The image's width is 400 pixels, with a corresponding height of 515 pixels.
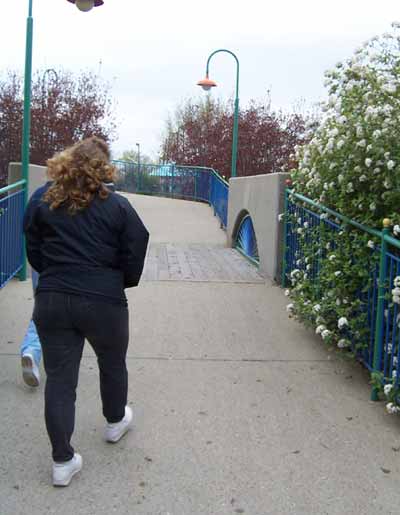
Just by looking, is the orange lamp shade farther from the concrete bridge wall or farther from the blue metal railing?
→ the blue metal railing

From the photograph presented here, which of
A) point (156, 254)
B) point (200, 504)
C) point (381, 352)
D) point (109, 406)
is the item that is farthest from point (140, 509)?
point (156, 254)

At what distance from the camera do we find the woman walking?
3.32m

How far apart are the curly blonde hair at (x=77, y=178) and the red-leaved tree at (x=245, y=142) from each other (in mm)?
23212

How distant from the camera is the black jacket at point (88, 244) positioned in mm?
3328

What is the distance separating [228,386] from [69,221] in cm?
206

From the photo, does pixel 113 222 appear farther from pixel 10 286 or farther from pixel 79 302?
pixel 10 286

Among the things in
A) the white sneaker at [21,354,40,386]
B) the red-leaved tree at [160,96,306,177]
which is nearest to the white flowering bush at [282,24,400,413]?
the white sneaker at [21,354,40,386]

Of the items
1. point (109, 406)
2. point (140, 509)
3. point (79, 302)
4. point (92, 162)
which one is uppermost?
point (92, 162)

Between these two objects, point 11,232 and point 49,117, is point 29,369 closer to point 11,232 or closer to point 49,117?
point 11,232

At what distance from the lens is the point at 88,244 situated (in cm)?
334

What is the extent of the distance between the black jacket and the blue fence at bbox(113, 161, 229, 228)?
13825 mm

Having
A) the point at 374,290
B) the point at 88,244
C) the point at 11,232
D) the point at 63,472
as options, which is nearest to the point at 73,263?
the point at 88,244

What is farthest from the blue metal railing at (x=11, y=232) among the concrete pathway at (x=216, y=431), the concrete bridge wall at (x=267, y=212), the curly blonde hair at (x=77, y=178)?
the curly blonde hair at (x=77, y=178)

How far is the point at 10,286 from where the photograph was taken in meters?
7.81
